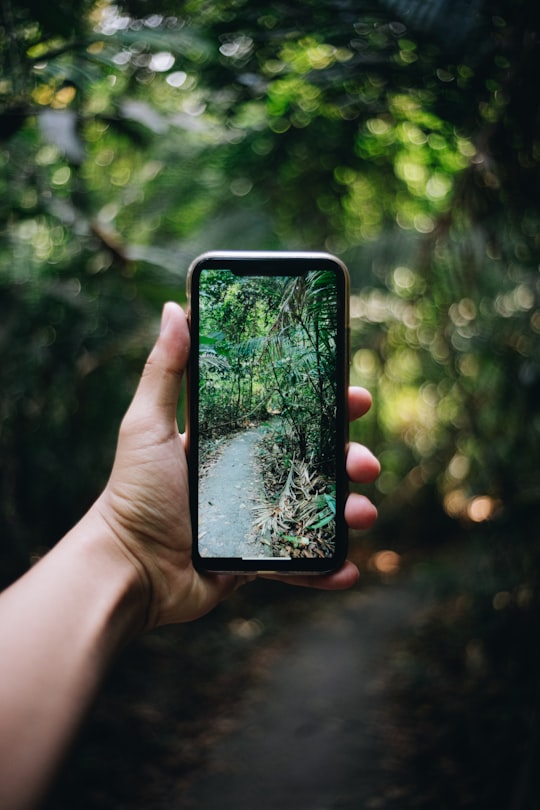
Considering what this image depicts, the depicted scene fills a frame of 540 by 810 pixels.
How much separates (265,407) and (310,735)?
76.5 inches

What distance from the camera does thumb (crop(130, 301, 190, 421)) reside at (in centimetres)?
102

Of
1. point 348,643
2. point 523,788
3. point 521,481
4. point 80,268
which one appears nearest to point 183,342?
point 80,268

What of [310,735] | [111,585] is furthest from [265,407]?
[310,735]

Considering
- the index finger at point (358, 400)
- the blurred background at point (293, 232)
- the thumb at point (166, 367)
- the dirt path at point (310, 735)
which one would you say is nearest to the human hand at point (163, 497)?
the thumb at point (166, 367)

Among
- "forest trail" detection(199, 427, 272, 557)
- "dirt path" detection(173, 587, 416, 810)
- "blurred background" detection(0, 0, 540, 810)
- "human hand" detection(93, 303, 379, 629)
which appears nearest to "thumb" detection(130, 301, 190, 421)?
"human hand" detection(93, 303, 379, 629)

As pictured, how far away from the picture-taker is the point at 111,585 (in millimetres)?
903

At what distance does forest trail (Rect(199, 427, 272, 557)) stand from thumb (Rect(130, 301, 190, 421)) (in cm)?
12

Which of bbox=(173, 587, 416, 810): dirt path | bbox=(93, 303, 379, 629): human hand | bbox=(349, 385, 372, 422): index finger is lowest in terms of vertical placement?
bbox=(173, 587, 416, 810): dirt path

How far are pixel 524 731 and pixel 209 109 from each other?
5.72ft

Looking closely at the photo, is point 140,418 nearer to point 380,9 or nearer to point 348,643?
point 380,9

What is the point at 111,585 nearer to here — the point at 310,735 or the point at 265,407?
the point at 265,407

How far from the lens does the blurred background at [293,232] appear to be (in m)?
1.16

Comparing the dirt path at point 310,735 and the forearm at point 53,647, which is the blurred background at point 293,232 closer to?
the dirt path at point 310,735

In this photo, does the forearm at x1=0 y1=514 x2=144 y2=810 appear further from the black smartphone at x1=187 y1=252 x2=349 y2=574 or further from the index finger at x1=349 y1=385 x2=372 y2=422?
the index finger at x1=349 y1=385 x2=372 y2=422
